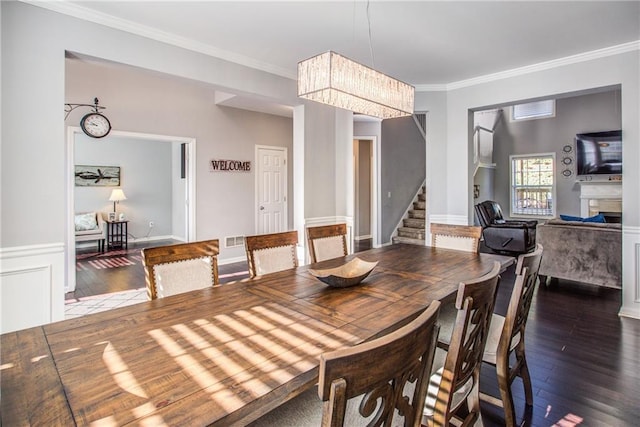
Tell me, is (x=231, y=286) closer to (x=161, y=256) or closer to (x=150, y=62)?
(x=161, y=256)

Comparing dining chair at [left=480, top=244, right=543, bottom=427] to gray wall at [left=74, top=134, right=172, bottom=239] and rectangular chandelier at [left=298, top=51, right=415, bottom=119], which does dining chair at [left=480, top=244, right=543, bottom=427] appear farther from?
gray wall at [left=74, top=134, right=172, bottom=239]

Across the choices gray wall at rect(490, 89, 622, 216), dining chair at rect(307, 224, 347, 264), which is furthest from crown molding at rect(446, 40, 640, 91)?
gray wall at rect(490, 89, 622, 216)

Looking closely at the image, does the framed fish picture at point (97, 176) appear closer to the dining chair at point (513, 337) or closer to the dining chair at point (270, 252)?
the dining chair at point (270, 252)

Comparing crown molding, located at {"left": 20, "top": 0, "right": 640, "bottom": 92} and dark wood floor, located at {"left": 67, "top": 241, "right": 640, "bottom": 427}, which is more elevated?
crown molding, located at {"left": 20, "top": 0, "right": 640, "bottom": 92}

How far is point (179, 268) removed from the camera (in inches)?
79.3

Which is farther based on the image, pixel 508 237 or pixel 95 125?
pixel 508 237

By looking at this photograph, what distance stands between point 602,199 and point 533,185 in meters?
1.67

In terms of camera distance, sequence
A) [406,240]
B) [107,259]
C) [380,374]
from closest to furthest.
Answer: [380,374] → [107,259] → [406,240]

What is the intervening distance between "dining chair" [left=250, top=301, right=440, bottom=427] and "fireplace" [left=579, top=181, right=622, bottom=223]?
897cm

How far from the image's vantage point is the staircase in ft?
24.2

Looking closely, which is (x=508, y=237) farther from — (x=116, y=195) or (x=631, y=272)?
(x=116, y=195)

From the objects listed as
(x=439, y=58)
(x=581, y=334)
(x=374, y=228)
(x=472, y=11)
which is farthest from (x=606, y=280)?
(x=374, y=228)

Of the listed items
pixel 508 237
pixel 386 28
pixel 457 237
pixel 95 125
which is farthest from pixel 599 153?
pixel 95 125

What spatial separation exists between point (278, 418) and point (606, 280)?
4.63 meters
